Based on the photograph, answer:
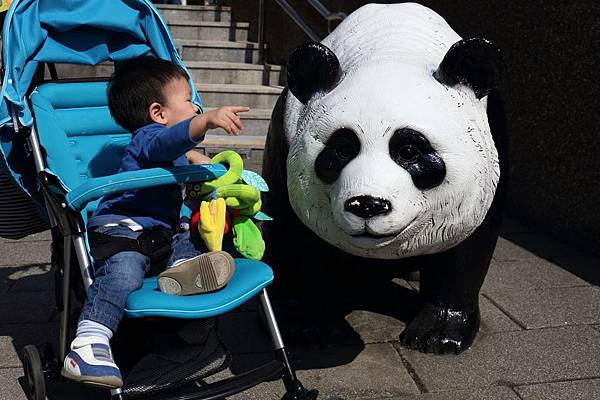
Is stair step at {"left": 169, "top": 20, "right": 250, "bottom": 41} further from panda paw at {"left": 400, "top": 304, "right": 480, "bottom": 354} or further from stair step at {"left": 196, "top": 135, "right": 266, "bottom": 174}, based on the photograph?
panda paw at {"left": 400, "top": 304, "right": 480, "bottom": 354}

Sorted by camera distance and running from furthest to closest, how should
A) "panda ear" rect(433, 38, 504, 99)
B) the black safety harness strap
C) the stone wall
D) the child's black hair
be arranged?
the stone wall, the child's black hair, the black safety harness strap, "panda ear" rect(433, 38, 504, 99)

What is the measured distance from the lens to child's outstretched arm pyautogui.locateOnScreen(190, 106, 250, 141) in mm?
2354

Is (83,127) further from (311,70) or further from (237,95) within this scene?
(237,95)

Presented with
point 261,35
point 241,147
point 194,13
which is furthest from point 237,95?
point 194,13

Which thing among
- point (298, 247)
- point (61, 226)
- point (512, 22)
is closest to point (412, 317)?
point (298, 247)

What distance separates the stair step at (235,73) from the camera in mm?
→ 7648

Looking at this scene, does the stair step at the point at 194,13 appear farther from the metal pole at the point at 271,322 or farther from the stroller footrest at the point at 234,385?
the stroller footrest at the point at 234,385

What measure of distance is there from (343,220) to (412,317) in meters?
1.32

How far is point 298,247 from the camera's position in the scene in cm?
327

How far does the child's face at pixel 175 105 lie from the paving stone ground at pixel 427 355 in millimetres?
1056

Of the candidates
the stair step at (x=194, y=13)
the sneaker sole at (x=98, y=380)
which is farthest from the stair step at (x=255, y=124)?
the sneaker sole at (x=98, y=380)

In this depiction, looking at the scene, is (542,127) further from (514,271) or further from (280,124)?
(280,124)

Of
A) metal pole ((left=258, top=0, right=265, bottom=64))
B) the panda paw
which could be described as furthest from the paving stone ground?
metal pole ((left=258, top=0, right=265, bottom=64))

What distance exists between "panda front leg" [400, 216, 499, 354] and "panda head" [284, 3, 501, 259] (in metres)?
0.58
